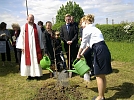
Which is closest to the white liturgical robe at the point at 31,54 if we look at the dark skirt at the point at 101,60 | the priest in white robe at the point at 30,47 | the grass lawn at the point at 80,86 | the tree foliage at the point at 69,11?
the priest in white robe at the point at 30,47

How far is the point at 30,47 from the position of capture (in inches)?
244

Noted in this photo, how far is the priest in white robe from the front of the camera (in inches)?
242

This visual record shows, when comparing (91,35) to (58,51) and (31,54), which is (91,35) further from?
(58,51)

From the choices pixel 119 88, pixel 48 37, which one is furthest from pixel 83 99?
pixel 48 37

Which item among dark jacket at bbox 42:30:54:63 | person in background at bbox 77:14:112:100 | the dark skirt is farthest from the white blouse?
dark jacket at bbox 42:30:54:63

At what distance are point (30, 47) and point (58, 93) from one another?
185 centimetres

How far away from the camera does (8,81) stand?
21.4 ft

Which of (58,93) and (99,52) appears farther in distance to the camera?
(58,93)

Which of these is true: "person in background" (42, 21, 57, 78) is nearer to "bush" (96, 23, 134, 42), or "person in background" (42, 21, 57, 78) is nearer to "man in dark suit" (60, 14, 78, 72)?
"man in dark suit" (60, 14, 78, 72)

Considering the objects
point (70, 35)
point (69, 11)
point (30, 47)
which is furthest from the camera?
point (69, 11)

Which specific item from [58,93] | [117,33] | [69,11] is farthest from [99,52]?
[69,11]

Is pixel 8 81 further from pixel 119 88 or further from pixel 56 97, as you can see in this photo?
pixel 119 88

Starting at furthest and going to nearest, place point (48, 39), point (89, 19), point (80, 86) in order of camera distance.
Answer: point (48, 39)
point (80, 86)
point (89, 19)

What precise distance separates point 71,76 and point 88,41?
2.42 metres
